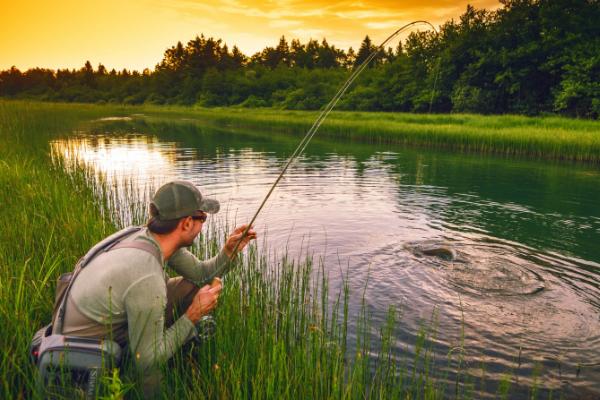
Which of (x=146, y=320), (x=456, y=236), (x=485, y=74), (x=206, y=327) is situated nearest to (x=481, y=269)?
(x=456, y=236)

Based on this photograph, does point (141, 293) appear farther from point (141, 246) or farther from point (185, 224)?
point (185, 224)

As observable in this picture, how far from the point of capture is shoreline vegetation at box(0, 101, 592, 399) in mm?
2760

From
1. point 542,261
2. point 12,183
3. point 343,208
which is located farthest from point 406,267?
point 12,183

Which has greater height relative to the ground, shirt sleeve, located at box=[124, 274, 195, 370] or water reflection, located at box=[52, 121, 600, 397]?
shirt sleeve, located at box=[124, 274, 195, 370]

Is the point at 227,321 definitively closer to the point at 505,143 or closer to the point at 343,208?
the point at 343,208

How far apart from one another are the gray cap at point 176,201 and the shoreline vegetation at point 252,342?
0.98 meters

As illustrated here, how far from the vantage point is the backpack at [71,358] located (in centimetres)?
236

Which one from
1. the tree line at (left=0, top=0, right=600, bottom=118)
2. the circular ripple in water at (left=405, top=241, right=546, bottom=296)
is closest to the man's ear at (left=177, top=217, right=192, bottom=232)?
the circular ripple in water at (left=405, top=241, right=546, bottom=296)

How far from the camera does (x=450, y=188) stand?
47.0ft

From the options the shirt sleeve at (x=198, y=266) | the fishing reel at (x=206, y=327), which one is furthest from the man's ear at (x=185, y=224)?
the fishing reel at (x=206, y=327)

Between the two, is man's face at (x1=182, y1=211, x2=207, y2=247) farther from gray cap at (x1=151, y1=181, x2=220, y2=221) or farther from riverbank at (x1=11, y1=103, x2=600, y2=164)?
riverbank at (x1=11, y1=103, x2=600, y2=164)

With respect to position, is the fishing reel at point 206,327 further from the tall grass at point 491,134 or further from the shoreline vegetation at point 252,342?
the tall grass at point 491,134

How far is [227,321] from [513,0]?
51.8 m

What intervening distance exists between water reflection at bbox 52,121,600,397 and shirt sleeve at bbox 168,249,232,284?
228 centimetres
